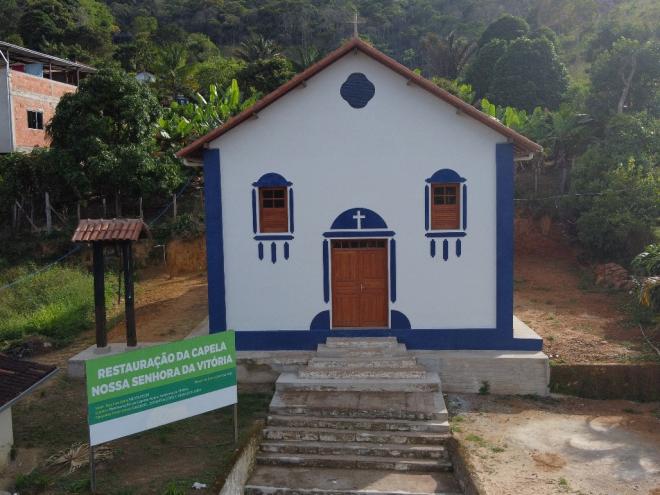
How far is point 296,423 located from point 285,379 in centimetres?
150

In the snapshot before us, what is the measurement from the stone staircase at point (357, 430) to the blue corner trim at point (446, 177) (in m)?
3.50

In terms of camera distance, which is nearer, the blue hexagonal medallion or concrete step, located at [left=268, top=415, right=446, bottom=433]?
concrete step, located at [left=268, top=415, right=446, bottom=433]

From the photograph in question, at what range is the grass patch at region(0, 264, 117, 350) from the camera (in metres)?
16.0

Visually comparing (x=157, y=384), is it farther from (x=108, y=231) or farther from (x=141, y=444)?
(x=108, y=231)

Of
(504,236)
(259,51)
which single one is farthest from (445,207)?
(259,51)

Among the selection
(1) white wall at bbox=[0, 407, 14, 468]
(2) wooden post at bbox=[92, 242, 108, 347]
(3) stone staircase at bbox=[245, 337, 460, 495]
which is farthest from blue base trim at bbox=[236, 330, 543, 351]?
(1) white wall at bbox=[0, 407, 14, 468]

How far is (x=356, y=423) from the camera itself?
34.5 ft

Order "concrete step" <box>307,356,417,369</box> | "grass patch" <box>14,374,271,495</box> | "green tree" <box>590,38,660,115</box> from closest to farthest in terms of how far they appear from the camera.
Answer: "grass patch" <box>14,374,271,495</box> < "concrete step" <box>307,356,417,369</box> < "green tree" <box>590,38,660,115</box>

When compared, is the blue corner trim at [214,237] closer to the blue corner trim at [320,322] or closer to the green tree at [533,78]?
the blue corner trim at [320,322]

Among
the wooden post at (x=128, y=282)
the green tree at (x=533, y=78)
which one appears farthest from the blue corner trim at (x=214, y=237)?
the green tree at (x=533, y=78)

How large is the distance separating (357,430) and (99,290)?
20.3 ft

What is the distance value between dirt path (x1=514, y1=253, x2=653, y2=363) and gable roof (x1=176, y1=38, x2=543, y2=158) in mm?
4529

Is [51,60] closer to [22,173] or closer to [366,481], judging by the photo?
[22,173]

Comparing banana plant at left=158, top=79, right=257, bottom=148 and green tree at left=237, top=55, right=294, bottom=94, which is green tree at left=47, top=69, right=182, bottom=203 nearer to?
banana plant at left=158, top=79, right=257, bottom=148
